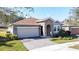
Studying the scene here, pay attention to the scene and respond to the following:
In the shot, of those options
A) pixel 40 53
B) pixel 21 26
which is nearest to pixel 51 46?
pixel 40 53

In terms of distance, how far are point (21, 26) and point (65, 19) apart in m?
0.93

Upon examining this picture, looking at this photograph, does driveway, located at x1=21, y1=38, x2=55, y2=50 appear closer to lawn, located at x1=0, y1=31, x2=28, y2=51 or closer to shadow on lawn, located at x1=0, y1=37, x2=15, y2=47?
lawn, located at x1=0, y1=31, x2=28, y2=51

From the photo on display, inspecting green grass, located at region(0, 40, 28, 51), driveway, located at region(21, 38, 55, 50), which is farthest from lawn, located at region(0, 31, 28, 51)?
driveway, located at region(21, 38, 55, 50)

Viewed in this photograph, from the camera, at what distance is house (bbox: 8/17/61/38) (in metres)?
7.11

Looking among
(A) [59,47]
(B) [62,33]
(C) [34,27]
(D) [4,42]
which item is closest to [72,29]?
(B) [62,33]

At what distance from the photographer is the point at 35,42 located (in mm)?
7133

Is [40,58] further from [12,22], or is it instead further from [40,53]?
[12,22]

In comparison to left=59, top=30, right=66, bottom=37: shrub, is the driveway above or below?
below

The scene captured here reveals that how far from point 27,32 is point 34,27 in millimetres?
185

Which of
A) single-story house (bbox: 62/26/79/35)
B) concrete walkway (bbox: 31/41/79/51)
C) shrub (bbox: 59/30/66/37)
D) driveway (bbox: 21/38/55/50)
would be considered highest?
single-story house (bbox: 62/26/79/35)

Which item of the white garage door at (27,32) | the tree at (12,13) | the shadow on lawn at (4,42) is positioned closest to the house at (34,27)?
the white garage door at (27,32)

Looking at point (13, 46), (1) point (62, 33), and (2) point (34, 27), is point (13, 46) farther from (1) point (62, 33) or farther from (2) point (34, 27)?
(1) point (62, 33)

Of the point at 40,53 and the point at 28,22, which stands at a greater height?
the point at 28,22

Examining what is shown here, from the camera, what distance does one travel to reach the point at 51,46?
7.09m
